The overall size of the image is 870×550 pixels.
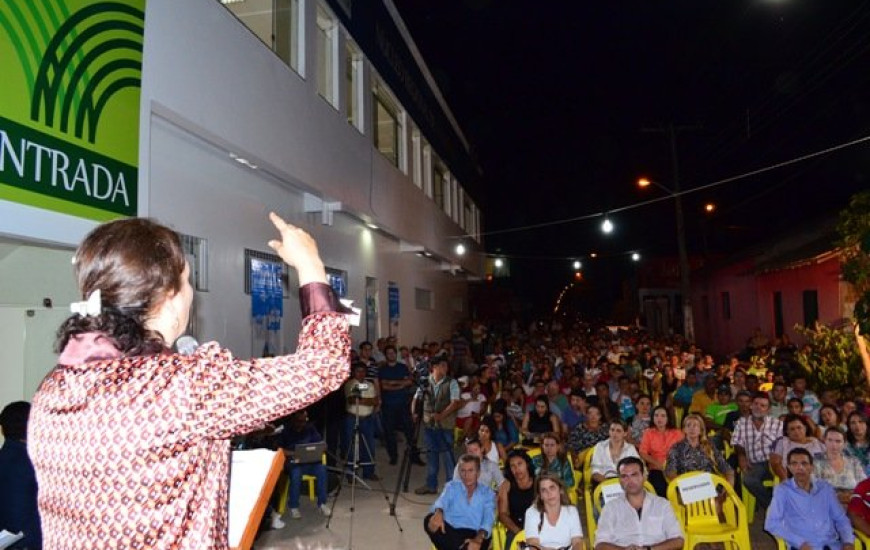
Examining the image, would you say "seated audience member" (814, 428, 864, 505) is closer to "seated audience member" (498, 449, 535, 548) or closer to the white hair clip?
"seated audience member" (498, 449, 535, 548)

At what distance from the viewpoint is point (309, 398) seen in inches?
49.1

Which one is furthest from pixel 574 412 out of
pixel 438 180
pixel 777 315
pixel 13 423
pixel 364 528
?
pixel 438 180

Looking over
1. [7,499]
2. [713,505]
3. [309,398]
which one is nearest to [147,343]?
[309,398]

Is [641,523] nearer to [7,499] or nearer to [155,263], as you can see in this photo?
[7,499]

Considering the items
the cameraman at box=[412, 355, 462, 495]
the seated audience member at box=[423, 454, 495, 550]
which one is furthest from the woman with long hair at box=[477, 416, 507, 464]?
the seated audience member at box=[423, 454, 495, 550]

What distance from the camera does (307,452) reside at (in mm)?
7188

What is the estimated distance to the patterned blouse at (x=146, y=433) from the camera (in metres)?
1.17

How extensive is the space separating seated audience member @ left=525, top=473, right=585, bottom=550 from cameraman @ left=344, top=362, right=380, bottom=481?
364 cm

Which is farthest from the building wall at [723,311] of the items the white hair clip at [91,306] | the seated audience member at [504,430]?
the white hair clip at [91,306]

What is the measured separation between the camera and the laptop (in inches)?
283

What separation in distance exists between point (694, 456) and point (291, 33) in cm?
787

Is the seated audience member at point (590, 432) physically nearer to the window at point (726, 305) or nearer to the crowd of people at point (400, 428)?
the crowd of people at point (400, 428)

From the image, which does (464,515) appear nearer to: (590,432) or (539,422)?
(590,432)

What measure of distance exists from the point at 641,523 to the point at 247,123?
19.6 feet
